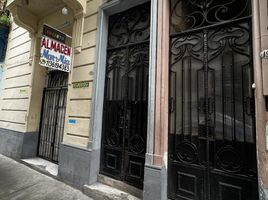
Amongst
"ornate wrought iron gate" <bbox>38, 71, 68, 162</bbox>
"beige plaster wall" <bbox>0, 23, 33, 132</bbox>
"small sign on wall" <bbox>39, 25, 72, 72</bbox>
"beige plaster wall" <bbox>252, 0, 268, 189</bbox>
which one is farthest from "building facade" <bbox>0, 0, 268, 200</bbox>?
"beige plaster wall" <bbox>0, 23, 33, 132</bbox>

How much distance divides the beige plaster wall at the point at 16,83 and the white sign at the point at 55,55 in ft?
8.28

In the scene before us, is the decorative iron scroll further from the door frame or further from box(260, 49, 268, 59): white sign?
the door frame

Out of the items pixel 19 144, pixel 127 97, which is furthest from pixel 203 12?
pixel 19 144

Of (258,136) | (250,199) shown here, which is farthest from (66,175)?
(258,136)

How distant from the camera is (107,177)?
432 cm

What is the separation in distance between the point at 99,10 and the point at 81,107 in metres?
2.42

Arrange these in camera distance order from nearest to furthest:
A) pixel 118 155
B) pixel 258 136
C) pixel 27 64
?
pixel 258 136 → pixel 118 155 → pixel 27 64

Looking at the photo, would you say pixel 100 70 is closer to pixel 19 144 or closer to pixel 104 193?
pixel 104 193

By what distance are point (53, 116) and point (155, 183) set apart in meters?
4.45

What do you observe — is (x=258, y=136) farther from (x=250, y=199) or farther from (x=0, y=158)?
(x=0, y=158)

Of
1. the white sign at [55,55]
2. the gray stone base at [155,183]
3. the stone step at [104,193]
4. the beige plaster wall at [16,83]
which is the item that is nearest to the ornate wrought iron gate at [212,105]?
the gray stone base at [155,183]

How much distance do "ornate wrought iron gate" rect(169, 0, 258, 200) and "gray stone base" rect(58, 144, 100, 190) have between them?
1803 mm

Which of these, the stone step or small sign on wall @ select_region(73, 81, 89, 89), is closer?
the stone step

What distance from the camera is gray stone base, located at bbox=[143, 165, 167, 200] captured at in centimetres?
325
